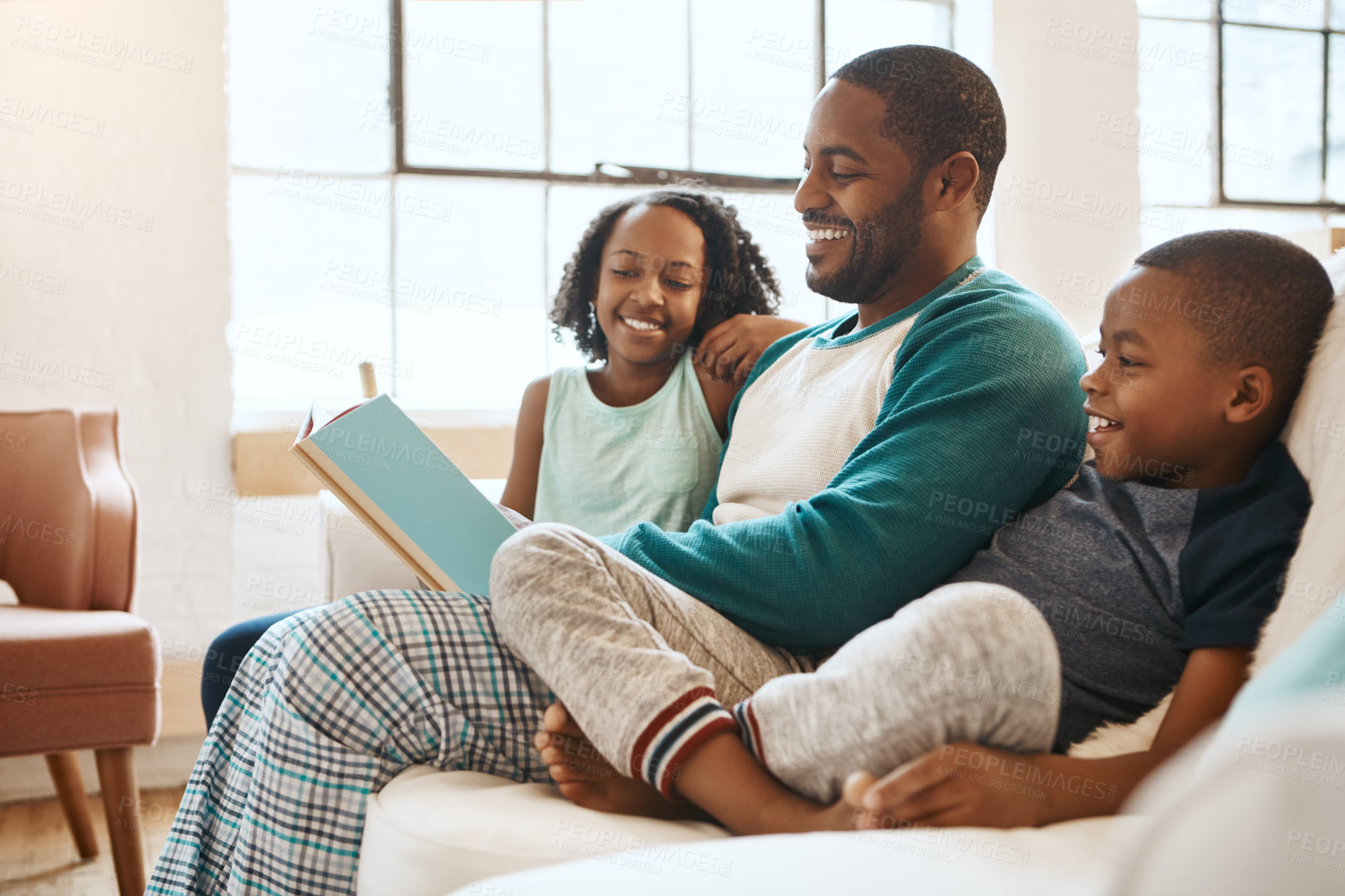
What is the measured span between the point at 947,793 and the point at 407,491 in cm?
65

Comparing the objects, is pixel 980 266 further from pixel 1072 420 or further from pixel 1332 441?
pixel 1332 441

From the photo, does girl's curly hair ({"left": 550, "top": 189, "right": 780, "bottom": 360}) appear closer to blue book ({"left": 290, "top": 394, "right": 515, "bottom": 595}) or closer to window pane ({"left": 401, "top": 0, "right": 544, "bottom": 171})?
blue book ({"left": 290, "top": 394, "right": 515, "bottom": 595})

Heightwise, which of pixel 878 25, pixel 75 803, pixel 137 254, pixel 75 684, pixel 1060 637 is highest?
pixel 878 25

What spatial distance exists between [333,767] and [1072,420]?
0.78 m

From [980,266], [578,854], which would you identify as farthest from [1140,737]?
[980,266]

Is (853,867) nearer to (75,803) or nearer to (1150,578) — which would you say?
(1150,578)

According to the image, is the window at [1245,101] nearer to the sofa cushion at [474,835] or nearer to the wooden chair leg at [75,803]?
the sofa cushion at [474,835]

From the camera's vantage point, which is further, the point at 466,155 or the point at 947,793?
the point at 466,155

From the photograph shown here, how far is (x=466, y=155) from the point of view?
2861 mm

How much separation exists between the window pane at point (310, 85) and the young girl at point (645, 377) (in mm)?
1337

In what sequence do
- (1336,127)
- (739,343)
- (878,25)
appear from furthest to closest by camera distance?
(1336,127), (878,25), (739,343)

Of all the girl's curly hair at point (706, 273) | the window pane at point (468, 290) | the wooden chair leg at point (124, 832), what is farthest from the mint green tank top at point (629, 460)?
the window pane at point (468, 290)

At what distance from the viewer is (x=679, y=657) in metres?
0.83

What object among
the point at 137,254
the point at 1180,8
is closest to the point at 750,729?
the point at 137,254
